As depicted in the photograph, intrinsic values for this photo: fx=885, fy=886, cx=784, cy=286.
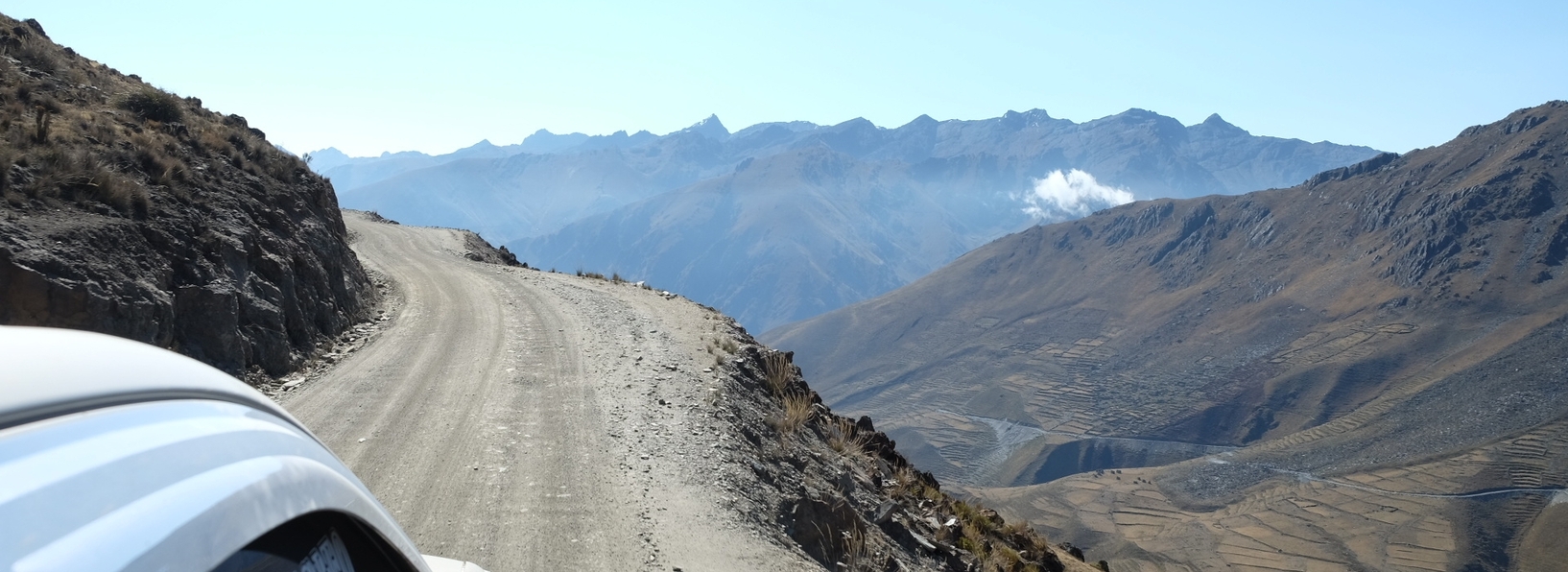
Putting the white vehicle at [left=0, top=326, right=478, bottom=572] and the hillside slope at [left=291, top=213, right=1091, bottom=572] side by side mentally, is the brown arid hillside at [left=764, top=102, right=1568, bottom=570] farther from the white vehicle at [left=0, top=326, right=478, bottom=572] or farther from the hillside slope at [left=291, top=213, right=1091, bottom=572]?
the white vehicle at [left=0, top=326, right=478, bottom=572]

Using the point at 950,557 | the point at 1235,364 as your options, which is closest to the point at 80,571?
the point at 950,557

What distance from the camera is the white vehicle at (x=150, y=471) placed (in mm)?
1230

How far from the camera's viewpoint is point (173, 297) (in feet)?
36.8

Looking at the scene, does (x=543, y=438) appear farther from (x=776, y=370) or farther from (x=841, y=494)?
(x=776, y=370)

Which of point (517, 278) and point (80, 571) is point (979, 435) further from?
point (80, 571)

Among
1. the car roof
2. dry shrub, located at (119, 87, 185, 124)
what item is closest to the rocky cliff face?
the car roof

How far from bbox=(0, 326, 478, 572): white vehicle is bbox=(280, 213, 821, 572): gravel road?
541cm

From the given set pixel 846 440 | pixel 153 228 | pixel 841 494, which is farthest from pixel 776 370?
pixel 153 228

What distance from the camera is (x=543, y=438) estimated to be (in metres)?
10.2

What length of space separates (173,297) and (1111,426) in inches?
7040

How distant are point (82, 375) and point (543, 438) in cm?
901

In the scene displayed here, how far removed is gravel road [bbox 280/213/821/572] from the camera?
770 centimetres

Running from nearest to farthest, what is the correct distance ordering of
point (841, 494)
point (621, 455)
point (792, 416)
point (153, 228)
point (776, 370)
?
point (621, 455)
point (841, 494)
point (153, 228)
point (792, 416)
point (776, 370)

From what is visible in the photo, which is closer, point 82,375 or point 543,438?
point 82,375
